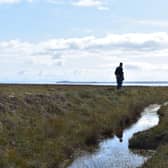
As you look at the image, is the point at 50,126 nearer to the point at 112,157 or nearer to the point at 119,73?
the point at 112,157

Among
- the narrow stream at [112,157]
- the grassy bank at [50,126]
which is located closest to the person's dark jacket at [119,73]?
the grassy bank at [50,126]

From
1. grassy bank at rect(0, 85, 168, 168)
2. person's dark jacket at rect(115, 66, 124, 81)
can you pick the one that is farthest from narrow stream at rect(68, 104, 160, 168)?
person's dark jacket at rect(115, 66, 124, 81)

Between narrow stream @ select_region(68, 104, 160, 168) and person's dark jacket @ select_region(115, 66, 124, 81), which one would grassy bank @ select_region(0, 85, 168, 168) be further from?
person's dark jacket @ select_region(115, 66, 124, 81)

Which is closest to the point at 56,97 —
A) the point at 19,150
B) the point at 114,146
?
the point at 114,146

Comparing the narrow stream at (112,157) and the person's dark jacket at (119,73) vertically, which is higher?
the person's dark jacket at (119,73)

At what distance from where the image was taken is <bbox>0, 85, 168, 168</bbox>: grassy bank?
17.6 m

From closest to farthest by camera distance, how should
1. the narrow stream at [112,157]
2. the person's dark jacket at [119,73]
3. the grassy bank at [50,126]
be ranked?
the grassy bank at [50,126], the narrow stream at [112,157], the person's dark jacket at [119,73]

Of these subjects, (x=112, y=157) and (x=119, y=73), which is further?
(x=119, y=73)

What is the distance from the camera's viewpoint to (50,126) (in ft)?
74.0

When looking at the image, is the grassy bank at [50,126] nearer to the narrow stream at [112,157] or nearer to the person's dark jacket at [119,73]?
the narrow stream at [112,157]

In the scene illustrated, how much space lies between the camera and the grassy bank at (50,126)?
57.9 ft

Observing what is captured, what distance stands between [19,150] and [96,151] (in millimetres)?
5372

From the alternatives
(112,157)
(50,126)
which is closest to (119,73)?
(50,126)

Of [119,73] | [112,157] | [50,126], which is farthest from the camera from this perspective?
[119,73]
